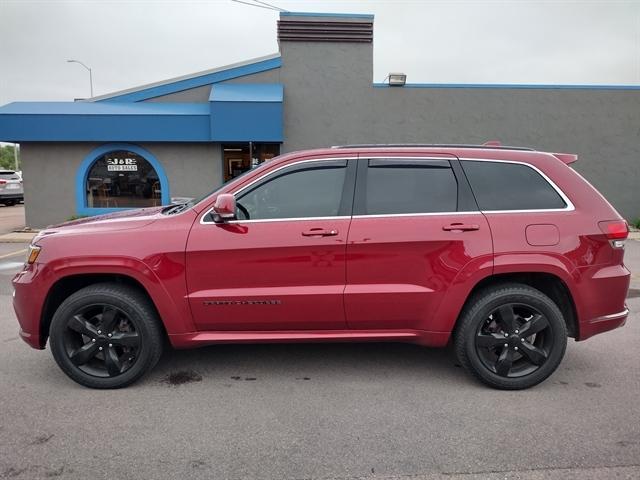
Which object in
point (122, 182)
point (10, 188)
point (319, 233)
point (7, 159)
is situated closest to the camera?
point (319, 233)

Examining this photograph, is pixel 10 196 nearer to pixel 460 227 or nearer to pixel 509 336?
pixel 460 227

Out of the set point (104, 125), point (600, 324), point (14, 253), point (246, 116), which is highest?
point (246, 116)

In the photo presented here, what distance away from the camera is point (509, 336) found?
12.0 ft

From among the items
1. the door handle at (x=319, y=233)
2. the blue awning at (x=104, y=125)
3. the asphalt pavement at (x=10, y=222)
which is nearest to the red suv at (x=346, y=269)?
the door handle at (x=319, y=233)

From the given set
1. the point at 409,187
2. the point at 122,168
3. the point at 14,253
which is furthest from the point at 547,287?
the point at 122,168

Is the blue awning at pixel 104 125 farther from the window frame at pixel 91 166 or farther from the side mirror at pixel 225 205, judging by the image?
the side mirror at pixel 225 205

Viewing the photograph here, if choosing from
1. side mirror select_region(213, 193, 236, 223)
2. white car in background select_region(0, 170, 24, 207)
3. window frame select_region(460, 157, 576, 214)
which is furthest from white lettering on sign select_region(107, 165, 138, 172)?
white car in background select_region(0, 170, 24, 207)

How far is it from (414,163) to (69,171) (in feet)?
38.4

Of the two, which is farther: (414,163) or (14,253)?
(14,253)

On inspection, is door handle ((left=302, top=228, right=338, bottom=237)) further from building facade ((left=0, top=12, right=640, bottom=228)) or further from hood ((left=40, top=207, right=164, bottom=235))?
building facade ((left=0, top=12, right=640, bottom=228))

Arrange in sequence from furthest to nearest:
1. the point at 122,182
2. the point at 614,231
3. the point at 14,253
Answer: the point at 122,182
the point at 14,253
the point at 614,231

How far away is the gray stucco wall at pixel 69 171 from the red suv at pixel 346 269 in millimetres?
9204

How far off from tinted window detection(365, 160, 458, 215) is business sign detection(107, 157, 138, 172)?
1056 cm

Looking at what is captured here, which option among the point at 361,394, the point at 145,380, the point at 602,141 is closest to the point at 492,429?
the point at 361,394
